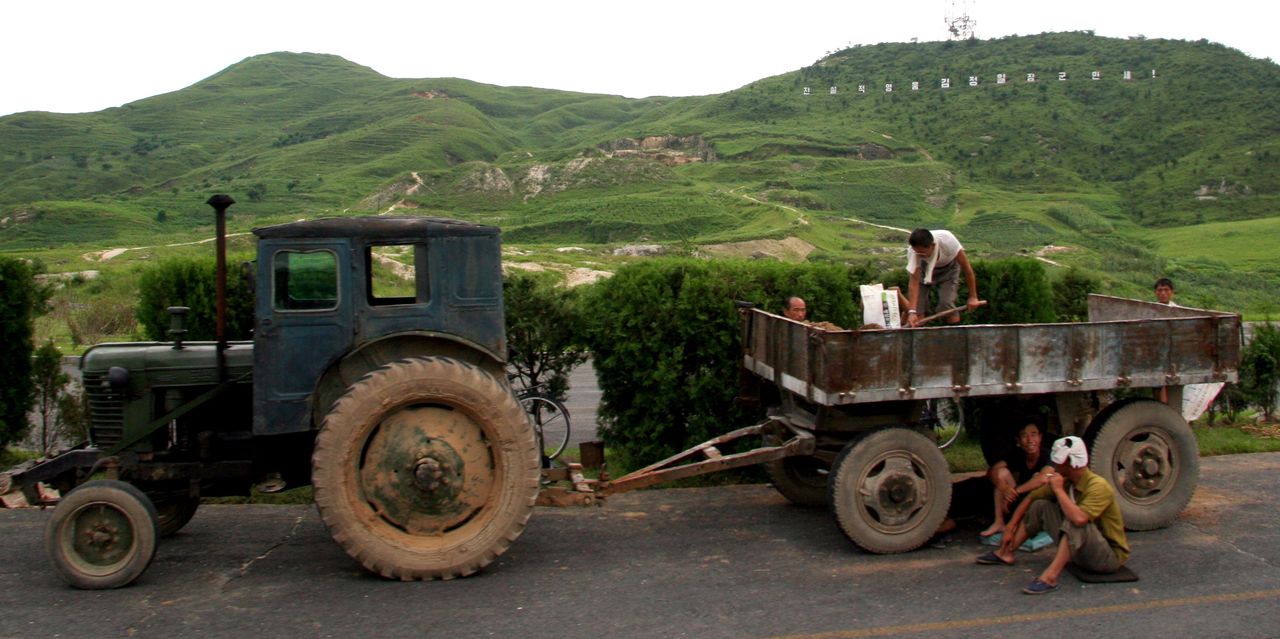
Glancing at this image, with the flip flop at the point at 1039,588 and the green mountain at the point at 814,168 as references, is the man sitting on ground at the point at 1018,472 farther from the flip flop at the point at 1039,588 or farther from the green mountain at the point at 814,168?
the green mountain at the point at 814,168

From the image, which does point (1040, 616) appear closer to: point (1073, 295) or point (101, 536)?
point (101, 536)

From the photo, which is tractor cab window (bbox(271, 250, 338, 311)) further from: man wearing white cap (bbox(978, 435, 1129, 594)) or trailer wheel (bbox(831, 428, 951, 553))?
man wearing white cap (bbox(978, 435, 1129, 594))

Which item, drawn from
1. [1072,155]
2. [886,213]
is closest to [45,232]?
[886,213]

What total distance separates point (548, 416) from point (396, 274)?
13.5ft

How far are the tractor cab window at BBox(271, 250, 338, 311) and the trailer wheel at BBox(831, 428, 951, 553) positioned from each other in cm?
356

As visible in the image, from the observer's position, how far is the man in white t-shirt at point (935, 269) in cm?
776

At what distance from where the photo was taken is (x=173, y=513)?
6.89 m

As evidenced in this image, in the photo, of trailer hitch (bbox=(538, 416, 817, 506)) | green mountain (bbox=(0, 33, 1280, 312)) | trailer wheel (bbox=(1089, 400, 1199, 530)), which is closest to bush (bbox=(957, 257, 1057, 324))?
trailer wheel (bbox=(1089, 400, 1199, 530))

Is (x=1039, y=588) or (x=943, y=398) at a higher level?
(x=943, y=398)

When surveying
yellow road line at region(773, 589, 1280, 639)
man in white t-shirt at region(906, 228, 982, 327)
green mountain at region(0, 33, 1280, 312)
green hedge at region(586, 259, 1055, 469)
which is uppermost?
green mountain at region(0, 33, 1280, 312)

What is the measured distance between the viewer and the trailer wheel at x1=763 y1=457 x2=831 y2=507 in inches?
303

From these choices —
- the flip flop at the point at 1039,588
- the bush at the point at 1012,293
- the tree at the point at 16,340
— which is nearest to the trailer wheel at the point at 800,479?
the flip flop at the point at 1039,588

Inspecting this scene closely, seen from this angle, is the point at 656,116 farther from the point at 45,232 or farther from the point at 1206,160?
the point at 45,232

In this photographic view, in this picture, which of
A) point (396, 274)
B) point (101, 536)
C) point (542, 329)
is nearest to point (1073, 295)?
point (542, 329)
